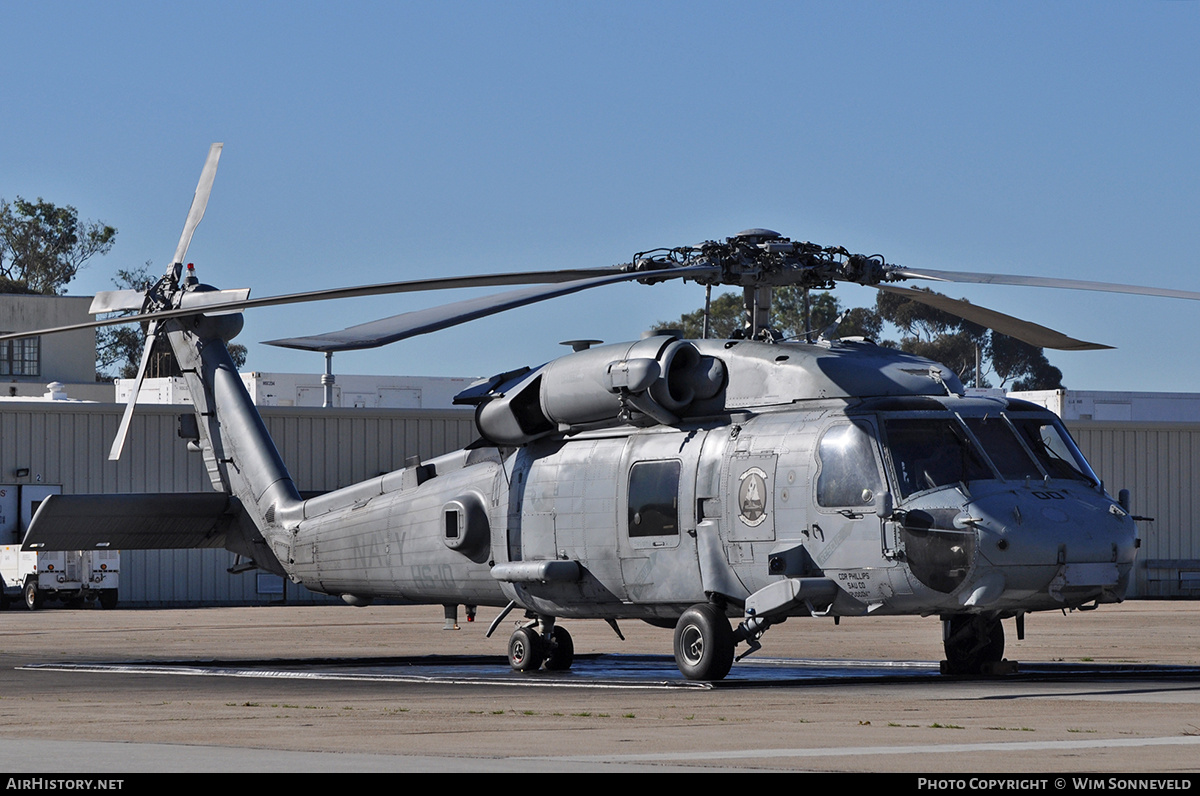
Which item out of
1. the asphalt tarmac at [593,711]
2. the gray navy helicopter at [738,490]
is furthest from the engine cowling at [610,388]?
the asphalt tarmac at [593,711]

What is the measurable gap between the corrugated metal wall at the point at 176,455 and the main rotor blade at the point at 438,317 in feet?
108

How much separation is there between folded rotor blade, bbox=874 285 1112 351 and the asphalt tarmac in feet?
11.1

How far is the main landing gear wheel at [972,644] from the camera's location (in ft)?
57.0

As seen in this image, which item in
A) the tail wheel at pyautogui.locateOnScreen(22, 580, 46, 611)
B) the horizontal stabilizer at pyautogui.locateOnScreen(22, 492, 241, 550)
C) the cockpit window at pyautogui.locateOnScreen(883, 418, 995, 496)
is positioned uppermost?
the cockpit window at pyautogui.locateOnScreen(883, 418, 995, 496)

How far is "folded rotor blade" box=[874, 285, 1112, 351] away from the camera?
655 inches

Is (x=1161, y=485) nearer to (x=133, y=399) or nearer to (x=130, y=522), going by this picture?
(x=133, y=399)

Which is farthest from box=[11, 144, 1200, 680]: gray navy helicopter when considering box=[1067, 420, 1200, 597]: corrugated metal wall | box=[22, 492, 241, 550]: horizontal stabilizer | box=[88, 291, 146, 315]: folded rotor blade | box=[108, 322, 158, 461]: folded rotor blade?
box=[1067, 420, 1200, 597]: corrugated metal wall

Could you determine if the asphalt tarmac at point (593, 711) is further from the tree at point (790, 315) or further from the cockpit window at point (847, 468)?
the tree at point (790, 315)

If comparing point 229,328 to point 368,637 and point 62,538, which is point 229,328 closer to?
point 62,538

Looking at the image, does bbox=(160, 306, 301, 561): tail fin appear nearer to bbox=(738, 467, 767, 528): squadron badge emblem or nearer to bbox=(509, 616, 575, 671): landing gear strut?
bbox=(509, 616, 575, 671): landing gear strut

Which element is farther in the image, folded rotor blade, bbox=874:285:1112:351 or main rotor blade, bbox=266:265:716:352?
→ folded rotor blade, bbox=874:285:1112:351

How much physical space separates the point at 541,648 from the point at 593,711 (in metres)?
6.37

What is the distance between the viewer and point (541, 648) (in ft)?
63.0

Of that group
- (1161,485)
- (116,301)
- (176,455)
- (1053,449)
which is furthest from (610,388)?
(1161,485)
